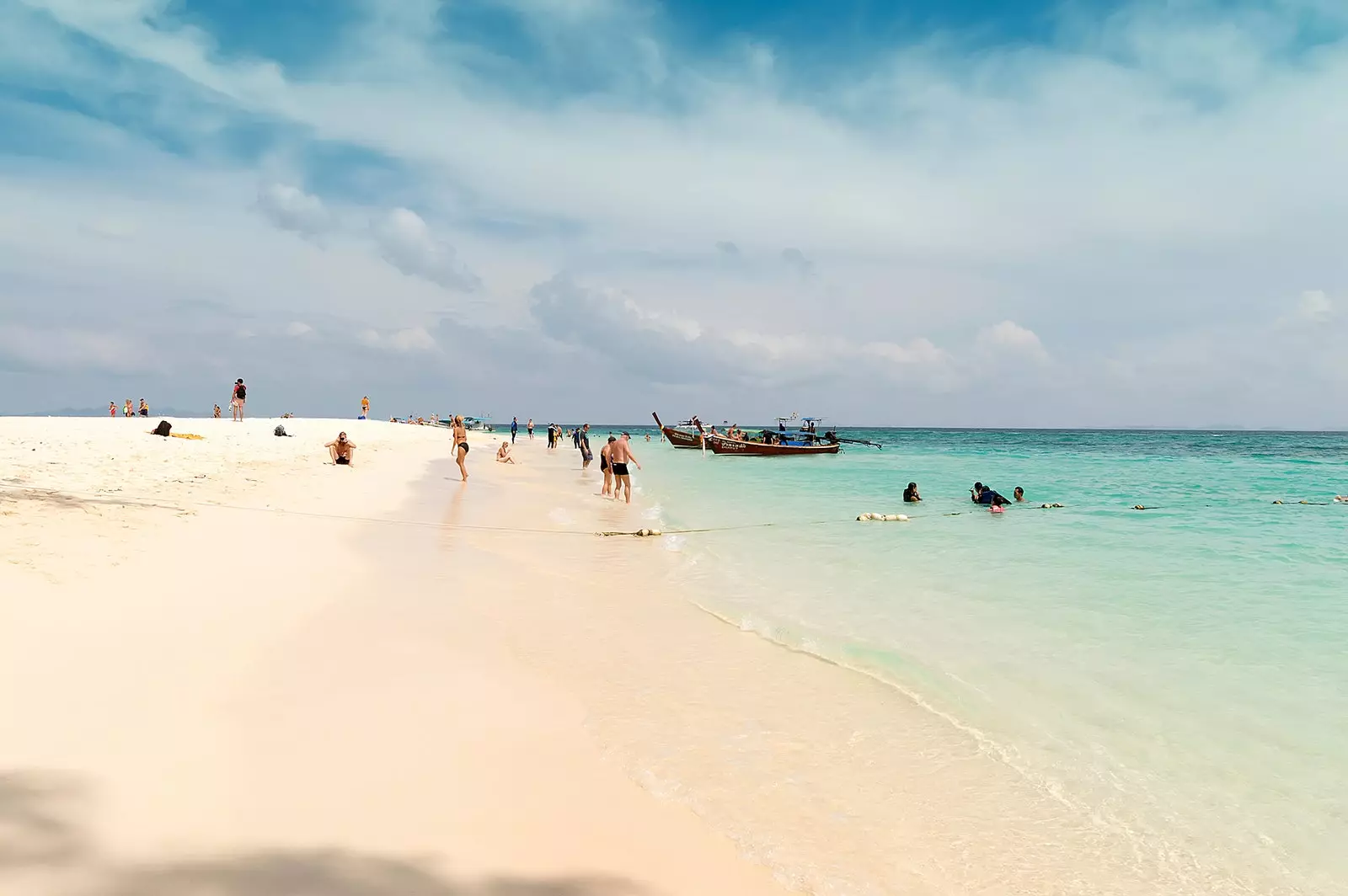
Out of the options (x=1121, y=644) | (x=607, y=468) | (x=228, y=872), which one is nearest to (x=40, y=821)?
(x=228, y=872)

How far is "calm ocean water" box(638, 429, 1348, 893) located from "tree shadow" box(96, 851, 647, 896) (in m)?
3.28

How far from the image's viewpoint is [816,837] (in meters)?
3.70

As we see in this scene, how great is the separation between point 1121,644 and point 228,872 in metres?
8.42

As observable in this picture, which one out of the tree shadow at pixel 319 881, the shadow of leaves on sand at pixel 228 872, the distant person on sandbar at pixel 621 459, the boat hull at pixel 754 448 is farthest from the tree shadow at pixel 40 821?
the boat hull at pixel 754 448

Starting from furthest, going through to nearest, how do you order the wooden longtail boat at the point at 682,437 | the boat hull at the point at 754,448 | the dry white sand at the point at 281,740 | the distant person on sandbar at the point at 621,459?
the wooden longtail boat at the point at 682,437
the boat hull at the point at 754,448
the distant person on sandbar at the point at 621,459
the dry white sand at the point at 281,740

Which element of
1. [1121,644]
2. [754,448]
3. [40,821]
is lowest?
[1121,644]

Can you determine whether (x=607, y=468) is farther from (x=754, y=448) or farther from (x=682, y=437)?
(x=682, y=437)

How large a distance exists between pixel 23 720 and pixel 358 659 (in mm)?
2102

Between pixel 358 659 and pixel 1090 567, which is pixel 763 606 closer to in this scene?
pixel 358 659

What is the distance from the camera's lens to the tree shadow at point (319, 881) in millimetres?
2764

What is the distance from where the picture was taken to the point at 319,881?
2873 millimetres

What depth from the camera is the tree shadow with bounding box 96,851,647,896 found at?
2764 millimetres

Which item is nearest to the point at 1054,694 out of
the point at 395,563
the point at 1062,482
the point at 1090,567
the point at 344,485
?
the point at 1090,567

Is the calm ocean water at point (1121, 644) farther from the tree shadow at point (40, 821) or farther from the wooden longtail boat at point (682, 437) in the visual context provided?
the wooden longtail boat at point (682, 437)
